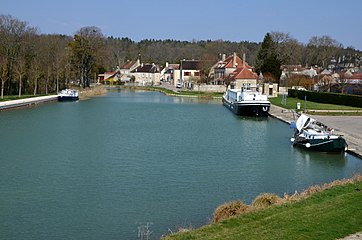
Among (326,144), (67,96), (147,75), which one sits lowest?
(326,144)

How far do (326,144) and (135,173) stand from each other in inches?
301

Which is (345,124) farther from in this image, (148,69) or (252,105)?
(148,69)

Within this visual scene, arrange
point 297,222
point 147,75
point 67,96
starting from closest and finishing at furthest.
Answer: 1. point 297,222
2. point 67,96
3. point 147,75

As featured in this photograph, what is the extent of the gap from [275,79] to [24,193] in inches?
1924

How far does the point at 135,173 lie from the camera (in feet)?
47.4

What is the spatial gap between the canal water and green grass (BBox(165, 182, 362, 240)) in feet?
4.73

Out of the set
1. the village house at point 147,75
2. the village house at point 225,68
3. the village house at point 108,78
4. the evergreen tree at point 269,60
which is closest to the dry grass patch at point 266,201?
the evergreen tree at point 269,60

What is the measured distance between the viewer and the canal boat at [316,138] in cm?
1802

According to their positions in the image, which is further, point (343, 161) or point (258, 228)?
point (343, 161)

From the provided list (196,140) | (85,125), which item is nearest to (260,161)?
(196,140)

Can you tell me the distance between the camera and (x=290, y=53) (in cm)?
6800

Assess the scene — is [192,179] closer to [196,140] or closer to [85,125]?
[196,140]

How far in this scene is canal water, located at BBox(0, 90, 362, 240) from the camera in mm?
9883

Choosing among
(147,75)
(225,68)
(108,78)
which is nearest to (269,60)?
(225,68)
